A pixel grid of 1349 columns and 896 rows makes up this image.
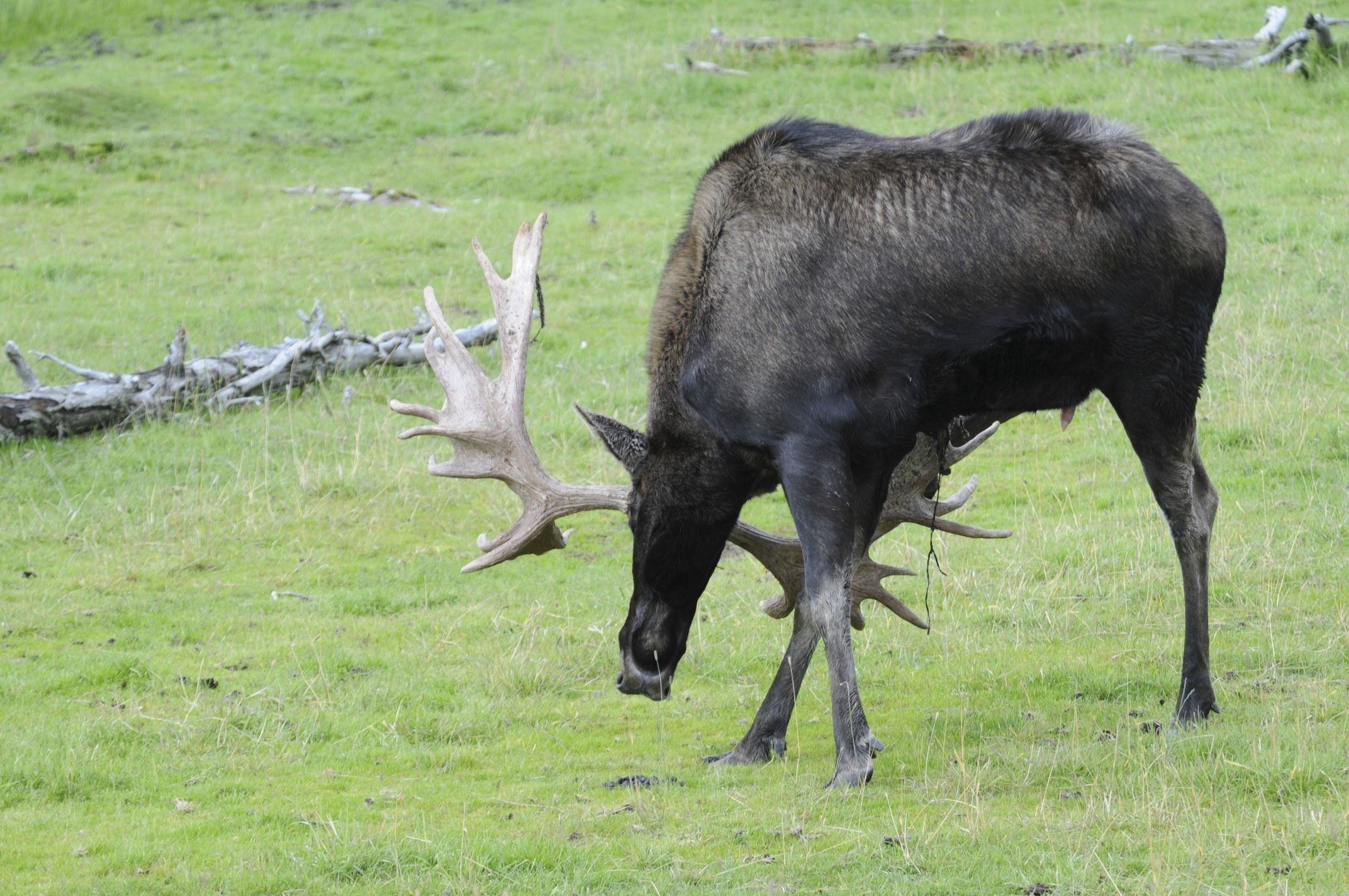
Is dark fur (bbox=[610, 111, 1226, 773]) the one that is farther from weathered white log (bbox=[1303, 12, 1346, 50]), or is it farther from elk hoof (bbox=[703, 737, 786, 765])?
weathered white log (bbox=[1303, 12, 1346, 50])

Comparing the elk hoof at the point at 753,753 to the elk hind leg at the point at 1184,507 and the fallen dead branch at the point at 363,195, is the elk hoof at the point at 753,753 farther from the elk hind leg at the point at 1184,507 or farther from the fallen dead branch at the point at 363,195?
the fallen dead branch at the point at 363,195

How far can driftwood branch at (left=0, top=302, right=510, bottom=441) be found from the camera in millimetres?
12633

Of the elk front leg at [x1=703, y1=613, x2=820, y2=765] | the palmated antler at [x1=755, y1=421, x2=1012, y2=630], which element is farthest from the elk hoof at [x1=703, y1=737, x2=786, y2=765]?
the palmated antler at [x1=755, y1=421, x2=1012, y2=630]

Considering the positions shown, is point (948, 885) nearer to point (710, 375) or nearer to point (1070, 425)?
point (710, 375)

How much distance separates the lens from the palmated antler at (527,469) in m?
7.46

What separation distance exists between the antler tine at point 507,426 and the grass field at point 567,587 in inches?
39.6

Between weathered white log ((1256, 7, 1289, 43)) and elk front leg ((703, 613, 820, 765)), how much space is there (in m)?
17.4

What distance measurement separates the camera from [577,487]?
7.62 metres

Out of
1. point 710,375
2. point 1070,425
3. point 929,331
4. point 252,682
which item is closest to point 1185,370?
point 929,331

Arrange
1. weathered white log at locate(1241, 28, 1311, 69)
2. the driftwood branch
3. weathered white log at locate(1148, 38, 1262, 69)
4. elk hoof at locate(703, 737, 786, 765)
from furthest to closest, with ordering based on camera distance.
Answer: weathered white log at locate(1148, 38, 1262, 69), weathered white log at locate(1241, 28, 1311, 69), the driftwood branch, elk hoof at locate(703, 737, 786, 765)

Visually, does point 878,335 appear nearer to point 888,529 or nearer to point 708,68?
point 888,529

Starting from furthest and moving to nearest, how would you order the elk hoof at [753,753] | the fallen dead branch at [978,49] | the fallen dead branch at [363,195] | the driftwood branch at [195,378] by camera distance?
the fallen dead branch at [978,49]
the fallen dead branch at [363,195]
the driftwood branch at [195,378]
the elk hoof at [753,753]

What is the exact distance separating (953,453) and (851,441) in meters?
1.21

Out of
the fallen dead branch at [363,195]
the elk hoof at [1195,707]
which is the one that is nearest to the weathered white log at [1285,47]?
the fallen dead branch at [363,195]
